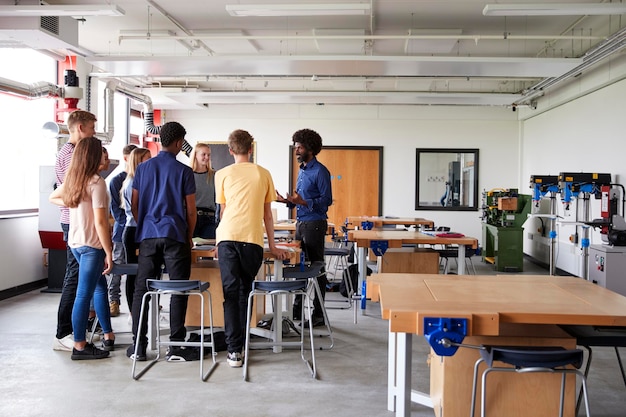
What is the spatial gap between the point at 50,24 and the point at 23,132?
2113 mm

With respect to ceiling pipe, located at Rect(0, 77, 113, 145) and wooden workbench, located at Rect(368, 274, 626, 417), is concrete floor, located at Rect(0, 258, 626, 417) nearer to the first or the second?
wooden workbench, located at Rect(368, 274, 626, 417)

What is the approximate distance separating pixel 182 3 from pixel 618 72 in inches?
211

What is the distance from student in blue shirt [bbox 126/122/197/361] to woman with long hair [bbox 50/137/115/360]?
0.24 meters

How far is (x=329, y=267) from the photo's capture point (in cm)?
959

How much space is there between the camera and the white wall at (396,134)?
12.3 m

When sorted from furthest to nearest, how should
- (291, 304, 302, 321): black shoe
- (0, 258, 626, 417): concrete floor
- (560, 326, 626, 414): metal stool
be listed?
(291, 304, 302, 321): black shoe → (0, 258, 626, 417): concrete floor → (560, 326, 626, 414): metal stool

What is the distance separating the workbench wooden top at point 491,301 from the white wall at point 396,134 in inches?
363

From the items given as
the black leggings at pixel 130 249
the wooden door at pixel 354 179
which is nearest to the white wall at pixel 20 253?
the black leggings at pixel 130 249

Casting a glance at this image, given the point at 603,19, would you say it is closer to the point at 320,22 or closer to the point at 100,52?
the point at 320,22

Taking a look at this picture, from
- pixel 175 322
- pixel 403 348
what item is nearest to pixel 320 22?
pixel 175 322

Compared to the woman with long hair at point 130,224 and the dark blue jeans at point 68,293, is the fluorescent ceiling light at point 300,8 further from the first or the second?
the dark blue jeans at point 68,293

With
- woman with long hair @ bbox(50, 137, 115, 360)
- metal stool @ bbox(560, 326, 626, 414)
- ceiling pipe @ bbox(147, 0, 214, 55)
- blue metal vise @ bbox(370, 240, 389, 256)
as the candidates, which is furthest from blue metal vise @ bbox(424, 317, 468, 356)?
ceiling pipe @ bbox(147, 0, 214, 55)

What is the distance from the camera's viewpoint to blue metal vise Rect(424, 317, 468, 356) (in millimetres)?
2295

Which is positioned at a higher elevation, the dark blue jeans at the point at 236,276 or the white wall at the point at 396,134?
the white wall at the point at 396,134
